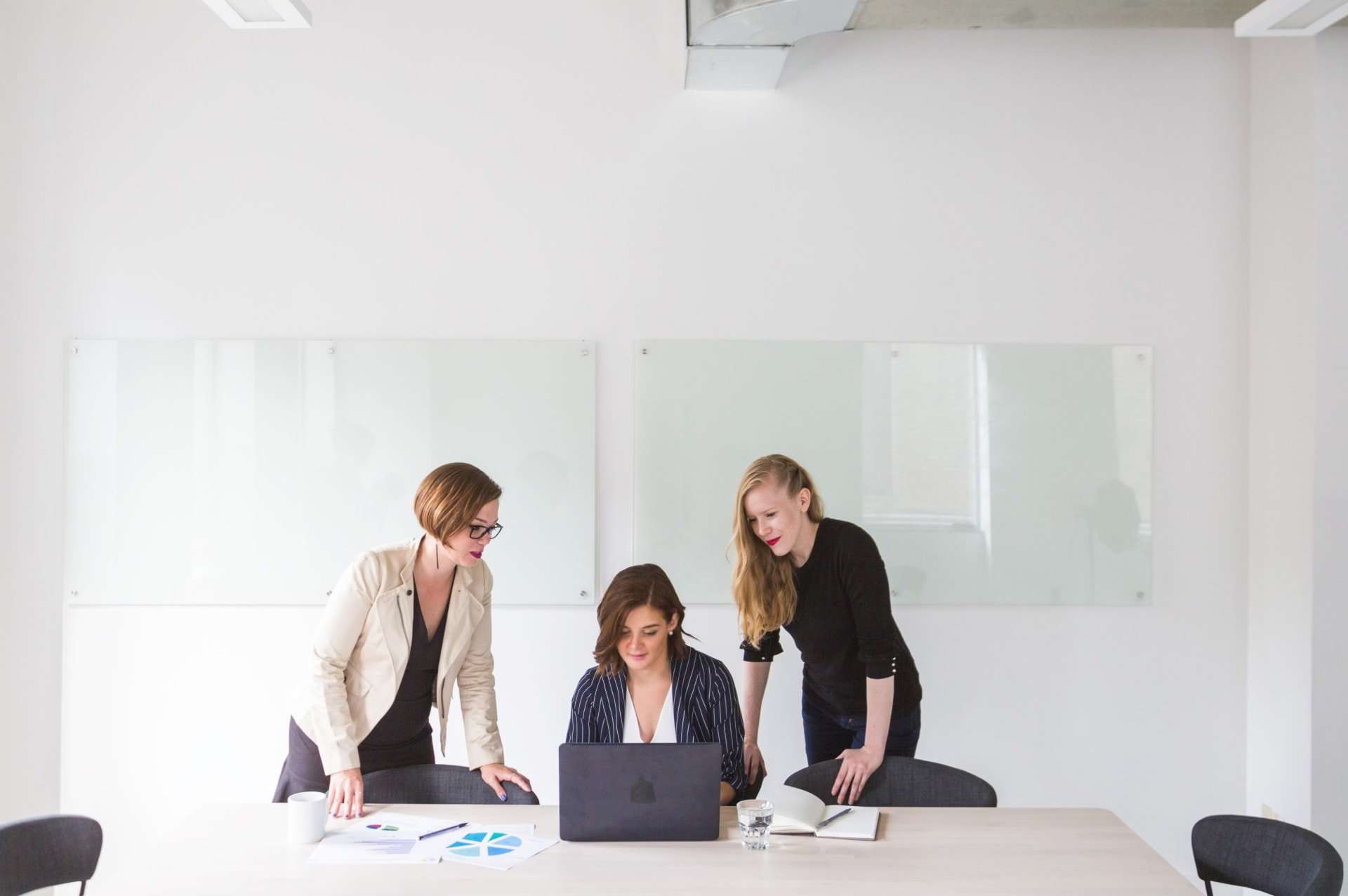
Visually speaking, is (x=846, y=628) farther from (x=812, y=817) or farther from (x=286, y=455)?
(x=286, y=455)

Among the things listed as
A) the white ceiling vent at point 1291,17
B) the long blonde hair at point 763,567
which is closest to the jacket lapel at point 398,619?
the long blonde hair at point 763,567

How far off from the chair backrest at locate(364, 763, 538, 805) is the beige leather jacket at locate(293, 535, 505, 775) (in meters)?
0.07

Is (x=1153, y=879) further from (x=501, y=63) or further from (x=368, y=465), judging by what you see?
(x=501, y=63)

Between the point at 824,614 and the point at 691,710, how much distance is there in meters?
0.52

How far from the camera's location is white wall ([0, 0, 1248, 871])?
11.6ft

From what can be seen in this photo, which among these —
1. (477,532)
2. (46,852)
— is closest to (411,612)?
(477,532)

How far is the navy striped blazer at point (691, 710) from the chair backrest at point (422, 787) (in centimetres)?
27

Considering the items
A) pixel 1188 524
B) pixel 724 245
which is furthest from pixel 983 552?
pixel 724 245

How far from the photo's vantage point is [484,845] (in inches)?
86.0

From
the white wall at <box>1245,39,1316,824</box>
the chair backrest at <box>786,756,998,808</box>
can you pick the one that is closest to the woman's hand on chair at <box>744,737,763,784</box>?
the chair backrest at <box>786,756,998,808</box>

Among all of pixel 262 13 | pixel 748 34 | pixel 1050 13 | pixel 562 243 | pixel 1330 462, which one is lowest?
pixel 1330 462

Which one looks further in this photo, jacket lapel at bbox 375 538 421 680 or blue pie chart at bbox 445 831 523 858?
jacket lapel at bbox 375 538 421 680

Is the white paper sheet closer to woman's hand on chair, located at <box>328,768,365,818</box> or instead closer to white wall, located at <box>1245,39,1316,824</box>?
woman's hand on chair, located at <box>328,768,365,818</box>

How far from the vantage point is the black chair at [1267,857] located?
6.63 ft
